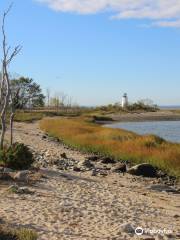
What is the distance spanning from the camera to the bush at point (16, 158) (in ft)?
66.8

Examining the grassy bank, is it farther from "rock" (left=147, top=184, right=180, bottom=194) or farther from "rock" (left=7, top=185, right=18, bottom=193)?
"rock" (left=7, top=185, right=18, bottom=193)

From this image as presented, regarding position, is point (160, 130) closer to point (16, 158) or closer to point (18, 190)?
point (16, 158)

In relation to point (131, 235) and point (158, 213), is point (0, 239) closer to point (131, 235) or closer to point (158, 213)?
point (131, 235)

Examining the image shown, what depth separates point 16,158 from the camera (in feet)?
66.9

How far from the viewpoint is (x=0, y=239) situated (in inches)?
388

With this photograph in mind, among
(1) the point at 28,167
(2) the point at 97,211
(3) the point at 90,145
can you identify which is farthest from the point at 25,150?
(3) the point at 90,145

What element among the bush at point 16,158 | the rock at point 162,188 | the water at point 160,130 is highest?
the bush at point 16,158

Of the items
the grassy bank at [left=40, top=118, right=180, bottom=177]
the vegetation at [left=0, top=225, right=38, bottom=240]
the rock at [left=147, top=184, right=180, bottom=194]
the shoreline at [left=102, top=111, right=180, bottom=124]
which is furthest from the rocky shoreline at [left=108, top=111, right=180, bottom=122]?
the vegetation at [left=0, top=225, right=38, bottom=240]

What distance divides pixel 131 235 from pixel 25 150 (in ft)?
33.6

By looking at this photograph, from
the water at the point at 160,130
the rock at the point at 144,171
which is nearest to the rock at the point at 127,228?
the rock at the point at 144,171

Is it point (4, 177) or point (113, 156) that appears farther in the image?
point (113, 156)

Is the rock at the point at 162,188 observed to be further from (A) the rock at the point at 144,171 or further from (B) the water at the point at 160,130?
(B) the water at the point at 160,130

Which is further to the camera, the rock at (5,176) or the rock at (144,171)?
the rock at (144,171)

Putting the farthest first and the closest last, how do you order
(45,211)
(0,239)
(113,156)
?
(113,156), (45,211), (0,239)
